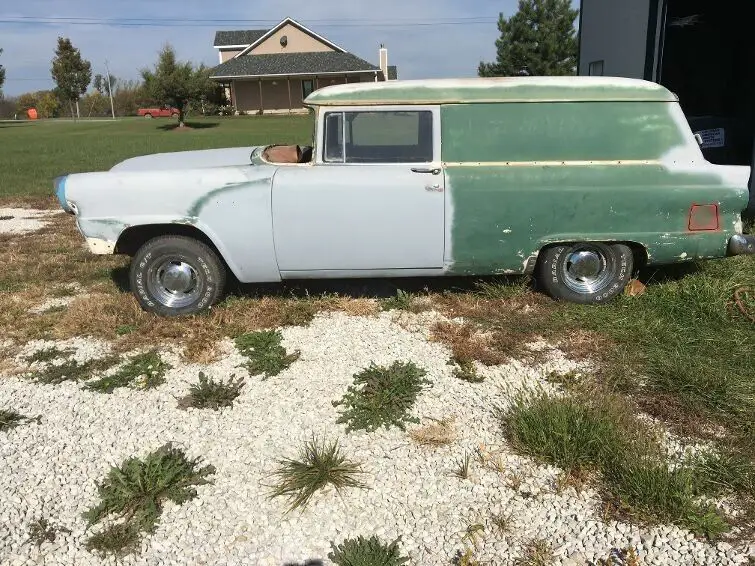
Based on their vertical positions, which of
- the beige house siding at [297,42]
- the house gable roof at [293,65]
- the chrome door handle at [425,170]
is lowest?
the chrome door handle at [425,170]

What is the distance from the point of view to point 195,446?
132 inches

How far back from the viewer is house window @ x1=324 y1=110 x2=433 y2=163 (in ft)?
15.1

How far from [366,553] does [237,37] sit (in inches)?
2298

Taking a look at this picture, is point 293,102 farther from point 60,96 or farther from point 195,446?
point 195,446

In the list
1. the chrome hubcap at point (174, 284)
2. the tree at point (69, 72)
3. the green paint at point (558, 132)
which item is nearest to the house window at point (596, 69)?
the green paint at point (558, 132)

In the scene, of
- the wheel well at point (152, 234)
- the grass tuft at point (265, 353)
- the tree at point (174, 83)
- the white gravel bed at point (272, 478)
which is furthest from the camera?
the tree at point (174, 83)

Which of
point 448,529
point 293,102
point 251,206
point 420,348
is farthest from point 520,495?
point 293,102

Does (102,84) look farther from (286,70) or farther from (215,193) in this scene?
(215,193)

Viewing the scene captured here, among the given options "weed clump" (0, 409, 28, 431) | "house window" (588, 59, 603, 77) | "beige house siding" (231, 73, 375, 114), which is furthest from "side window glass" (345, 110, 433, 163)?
"beige house siding" (231, 73, 375, 114)

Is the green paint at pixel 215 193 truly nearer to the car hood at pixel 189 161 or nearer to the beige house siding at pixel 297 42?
the car hood at pixel 189 161

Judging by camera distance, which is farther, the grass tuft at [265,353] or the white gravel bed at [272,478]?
the grass tuft at [265,353]

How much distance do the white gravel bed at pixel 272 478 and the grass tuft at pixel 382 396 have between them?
7cm

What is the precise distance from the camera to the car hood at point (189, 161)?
4.81 m

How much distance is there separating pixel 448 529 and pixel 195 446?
4.79 feet
